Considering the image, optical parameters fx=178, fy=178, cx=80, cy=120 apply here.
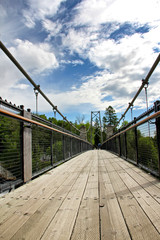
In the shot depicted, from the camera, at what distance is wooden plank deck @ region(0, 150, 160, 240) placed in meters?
0.81

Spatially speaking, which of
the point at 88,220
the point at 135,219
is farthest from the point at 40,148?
the point at 135,219

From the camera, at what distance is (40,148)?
256 cm

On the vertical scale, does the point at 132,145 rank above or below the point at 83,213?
above

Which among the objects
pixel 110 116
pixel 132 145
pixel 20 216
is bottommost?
pixel 20 216

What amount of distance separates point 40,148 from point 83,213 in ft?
5.42

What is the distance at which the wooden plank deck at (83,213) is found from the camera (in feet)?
Result: 2.64

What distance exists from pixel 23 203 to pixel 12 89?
4561mm

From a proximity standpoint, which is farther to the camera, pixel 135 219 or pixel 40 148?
pixel 40 148

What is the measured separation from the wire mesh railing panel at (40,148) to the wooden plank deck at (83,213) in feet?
2.35

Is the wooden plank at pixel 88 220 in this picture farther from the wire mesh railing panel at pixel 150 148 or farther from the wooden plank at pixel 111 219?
the wire mesh railing panel at pixel 150 148

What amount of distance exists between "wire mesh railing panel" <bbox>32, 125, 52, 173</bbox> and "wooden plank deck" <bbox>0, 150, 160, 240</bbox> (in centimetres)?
72

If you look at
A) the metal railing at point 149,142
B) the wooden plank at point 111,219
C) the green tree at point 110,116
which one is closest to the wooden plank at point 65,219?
the wooden plank at point 111,219

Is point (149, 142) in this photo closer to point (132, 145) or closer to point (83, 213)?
point (132, 145)

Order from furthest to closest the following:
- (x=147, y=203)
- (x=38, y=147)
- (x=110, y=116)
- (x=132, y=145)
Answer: (x=110, y=116) < (x=132, y=145) < (x=38, y=147) < (x=147, y=203)
